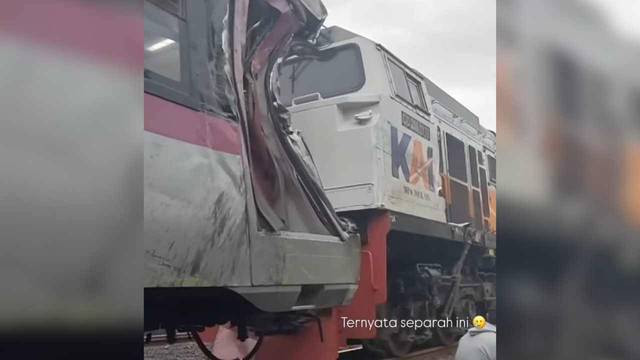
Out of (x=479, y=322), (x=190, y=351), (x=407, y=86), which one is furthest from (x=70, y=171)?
(x=479, y=322)

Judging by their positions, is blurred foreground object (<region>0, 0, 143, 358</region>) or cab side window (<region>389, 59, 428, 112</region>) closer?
blurred foreground object (<region>0, 0, 143, 358</region>)

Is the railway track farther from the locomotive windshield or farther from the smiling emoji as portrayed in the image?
the locomotive windshield

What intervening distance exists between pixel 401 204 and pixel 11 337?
1185mm

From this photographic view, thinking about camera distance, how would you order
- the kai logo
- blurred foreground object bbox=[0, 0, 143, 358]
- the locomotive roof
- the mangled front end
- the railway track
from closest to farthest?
1. blurred foreground object bbox=[0, 0, 143, 358]
2. the mangled front end
3. the railway track
4. the locomotive roof
5. the kai logo

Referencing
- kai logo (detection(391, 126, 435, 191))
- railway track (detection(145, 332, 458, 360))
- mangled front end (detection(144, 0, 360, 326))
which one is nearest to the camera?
mangled front end (detection(144, 0, 360, 326))

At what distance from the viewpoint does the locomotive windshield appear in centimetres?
199

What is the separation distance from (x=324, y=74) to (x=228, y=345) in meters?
0.95

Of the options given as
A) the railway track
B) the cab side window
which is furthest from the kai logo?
the railway track

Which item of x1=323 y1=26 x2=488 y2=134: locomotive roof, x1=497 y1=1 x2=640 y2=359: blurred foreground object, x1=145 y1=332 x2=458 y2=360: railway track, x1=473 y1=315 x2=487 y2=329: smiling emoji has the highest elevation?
x1=323 y1=26 x2=488 y2=134: locomotive roof

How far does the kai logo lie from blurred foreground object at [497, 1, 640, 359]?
38cm

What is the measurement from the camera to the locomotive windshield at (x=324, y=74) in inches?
78.3

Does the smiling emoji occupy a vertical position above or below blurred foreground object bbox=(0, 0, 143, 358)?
below

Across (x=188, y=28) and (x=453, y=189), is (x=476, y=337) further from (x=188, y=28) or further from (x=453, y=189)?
(x=188, y=28)

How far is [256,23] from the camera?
6.25ft
